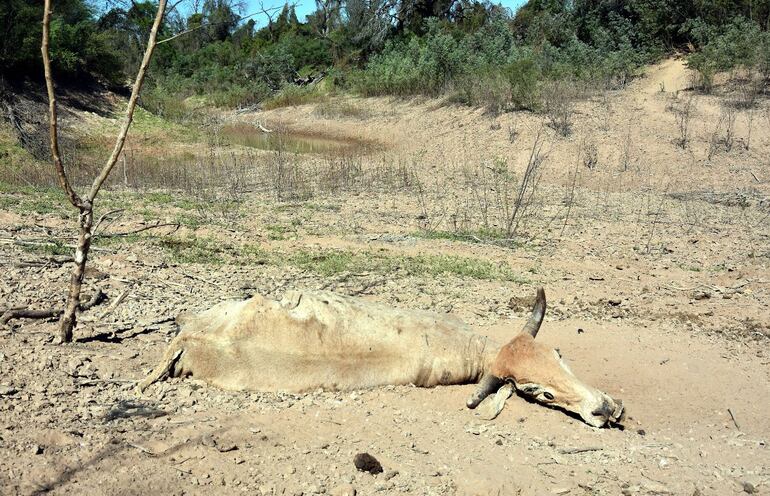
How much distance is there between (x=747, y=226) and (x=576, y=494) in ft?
30.0

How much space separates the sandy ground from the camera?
3.75 m

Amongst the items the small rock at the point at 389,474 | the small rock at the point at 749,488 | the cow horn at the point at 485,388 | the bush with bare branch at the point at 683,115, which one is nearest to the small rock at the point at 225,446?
the small rock at the point at 389,474

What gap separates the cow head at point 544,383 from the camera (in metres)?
4.47

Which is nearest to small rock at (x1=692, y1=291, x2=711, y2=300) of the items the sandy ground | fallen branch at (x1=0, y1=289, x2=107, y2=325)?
the sandy ground

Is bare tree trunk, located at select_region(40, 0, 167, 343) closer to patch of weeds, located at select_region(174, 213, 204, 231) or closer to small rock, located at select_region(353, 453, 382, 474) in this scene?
small rock, located at select_region(353, 453, 382, 474)

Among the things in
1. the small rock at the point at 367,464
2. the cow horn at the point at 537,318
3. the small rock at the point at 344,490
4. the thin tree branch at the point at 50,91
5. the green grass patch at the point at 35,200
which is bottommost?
the small rock at the point at 344,490

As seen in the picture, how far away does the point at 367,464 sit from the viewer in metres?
3.81

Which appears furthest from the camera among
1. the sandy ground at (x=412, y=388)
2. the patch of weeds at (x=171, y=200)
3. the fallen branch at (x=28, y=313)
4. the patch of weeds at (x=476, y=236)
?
the patch of weeds at (x=171, y=200)

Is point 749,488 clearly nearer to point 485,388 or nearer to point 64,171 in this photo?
point 485,388

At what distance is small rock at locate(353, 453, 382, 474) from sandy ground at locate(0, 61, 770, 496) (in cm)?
5

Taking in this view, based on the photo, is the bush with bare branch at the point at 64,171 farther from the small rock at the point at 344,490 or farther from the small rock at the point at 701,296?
the small rock at the point at 701,296

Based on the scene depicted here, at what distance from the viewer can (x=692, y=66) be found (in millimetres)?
20766

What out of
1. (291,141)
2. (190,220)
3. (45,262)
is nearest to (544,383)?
(45,262)

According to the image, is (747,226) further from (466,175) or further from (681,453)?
(681,453)
